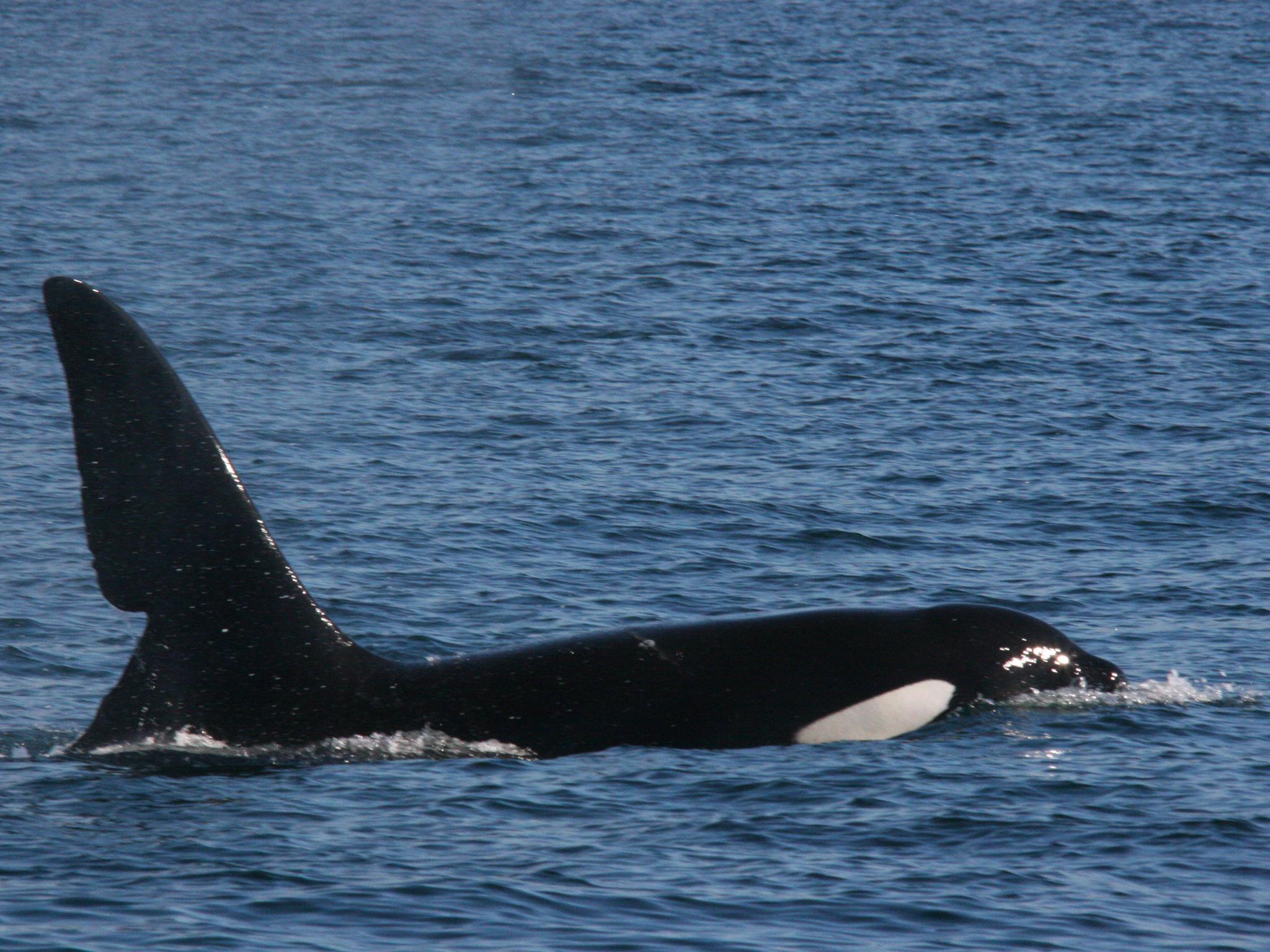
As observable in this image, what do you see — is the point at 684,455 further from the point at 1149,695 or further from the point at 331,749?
the point at 331,749

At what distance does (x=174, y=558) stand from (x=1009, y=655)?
5.35m

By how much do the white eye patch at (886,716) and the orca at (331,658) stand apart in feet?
0.04

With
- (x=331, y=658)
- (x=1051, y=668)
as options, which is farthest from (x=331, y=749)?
(x=1051, y=668)

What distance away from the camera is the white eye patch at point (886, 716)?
12.2 m

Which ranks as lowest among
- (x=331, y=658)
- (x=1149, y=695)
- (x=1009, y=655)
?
(x=1149, y=695)

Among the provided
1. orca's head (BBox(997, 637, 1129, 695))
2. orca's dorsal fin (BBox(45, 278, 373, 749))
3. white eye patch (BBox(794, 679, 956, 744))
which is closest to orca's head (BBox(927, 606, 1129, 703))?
orca's head (BBox(997, 637, 1129, 695))

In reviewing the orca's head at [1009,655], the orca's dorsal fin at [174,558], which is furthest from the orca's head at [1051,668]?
the orca's dorsal fin at [174,558]

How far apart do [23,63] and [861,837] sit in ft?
175

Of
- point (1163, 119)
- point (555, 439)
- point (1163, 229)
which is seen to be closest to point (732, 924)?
point (555, 439)

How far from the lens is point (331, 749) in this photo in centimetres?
1196

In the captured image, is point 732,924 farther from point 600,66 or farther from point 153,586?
point 600,66

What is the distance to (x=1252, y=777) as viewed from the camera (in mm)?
12367

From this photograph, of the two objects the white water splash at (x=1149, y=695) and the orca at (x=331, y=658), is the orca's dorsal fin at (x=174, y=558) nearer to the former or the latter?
the orca at (x=331, y=658)

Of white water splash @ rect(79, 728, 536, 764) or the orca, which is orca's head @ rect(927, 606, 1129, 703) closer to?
the orca
